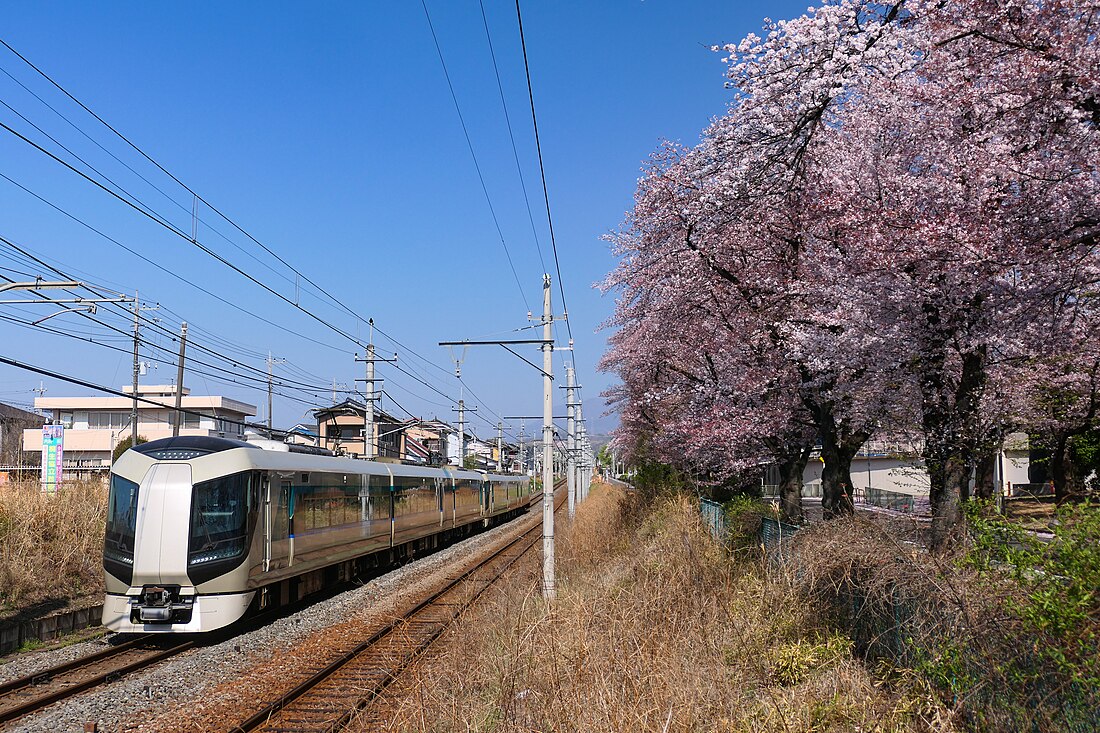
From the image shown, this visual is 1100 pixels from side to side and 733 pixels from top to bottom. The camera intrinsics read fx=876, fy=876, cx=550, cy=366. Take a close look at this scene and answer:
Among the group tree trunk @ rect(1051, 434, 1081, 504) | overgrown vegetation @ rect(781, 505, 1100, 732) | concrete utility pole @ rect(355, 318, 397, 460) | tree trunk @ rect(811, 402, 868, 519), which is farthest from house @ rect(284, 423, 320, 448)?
tree trunk @ rect(1051, 434, 1081, 504)

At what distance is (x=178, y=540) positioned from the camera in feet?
38.8

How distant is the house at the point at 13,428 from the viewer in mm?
36562

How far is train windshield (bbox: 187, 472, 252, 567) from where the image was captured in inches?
469

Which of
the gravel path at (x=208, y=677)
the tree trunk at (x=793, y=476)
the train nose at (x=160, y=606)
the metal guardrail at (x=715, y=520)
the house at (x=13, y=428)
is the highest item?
the house at (x=13, y=428)

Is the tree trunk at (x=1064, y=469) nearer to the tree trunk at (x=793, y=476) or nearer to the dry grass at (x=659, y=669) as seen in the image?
the tree trunk at (x=793, y=476)

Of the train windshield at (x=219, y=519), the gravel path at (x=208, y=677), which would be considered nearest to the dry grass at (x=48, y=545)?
the gravel path at (x=208, y=677)

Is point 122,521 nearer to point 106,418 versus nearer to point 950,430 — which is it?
point 950,430

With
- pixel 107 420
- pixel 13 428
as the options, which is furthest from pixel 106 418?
pixel 13 428

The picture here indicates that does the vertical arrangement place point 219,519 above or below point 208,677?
above

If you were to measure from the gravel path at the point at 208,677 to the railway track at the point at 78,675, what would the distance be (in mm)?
177

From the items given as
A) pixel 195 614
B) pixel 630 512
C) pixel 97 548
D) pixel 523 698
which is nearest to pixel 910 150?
pixel 523 698

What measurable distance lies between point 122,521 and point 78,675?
2.61 metres

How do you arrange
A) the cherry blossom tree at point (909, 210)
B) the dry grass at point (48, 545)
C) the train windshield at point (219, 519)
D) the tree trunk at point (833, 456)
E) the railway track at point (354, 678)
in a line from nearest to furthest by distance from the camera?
the cherry blossom tree at point (909, 210) → the railway track at point (354, 678) → the train windshield at point (219, 519) → the tree trunk at point (833, 456) → the dry grass at point (48, 545)

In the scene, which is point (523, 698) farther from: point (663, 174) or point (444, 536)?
point (444, 536)
